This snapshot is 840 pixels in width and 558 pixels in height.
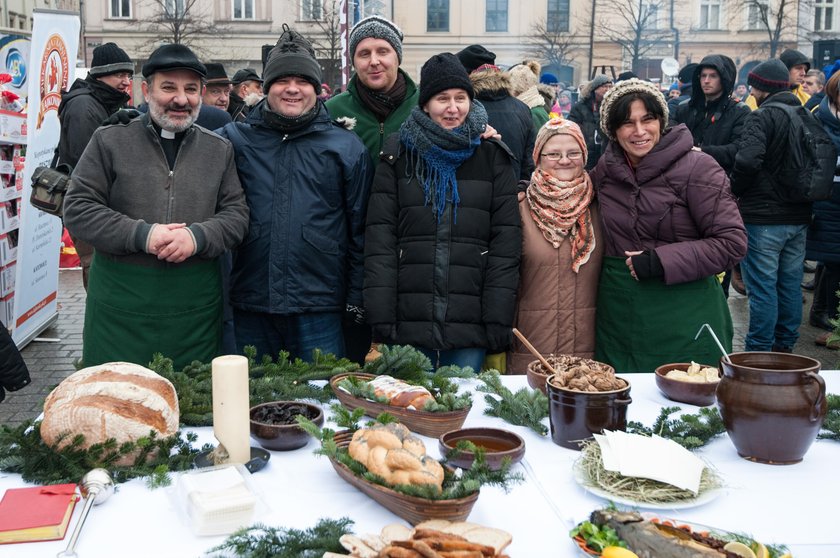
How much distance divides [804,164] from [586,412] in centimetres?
434

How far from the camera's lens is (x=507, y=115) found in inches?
178

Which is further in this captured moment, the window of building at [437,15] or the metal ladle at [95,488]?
the window of building at [437,15]

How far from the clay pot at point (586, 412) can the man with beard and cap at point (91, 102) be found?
3.99 metres

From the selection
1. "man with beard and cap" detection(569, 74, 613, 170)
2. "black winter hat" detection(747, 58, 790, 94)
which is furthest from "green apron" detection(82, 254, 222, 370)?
"man with beard and cap" detection(569, 74, 613, 170)

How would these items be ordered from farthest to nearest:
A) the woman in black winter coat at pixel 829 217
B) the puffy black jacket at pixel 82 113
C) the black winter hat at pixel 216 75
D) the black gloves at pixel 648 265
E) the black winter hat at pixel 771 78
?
the black winter hat at pixel 216 75
the woman in black winter coat at pixel 829 217
the black winter hat at pixel 771 78
the puffy black jacket at pixel 82 113
the black gloves at pixel 648 265

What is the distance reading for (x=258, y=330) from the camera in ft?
11.6

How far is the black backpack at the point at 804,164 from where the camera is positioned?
5.53 meters

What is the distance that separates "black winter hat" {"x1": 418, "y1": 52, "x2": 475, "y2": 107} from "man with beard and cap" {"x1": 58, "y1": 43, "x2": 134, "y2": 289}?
2677 millimetres

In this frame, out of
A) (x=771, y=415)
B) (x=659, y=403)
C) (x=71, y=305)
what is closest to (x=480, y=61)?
(x=659, y=403)

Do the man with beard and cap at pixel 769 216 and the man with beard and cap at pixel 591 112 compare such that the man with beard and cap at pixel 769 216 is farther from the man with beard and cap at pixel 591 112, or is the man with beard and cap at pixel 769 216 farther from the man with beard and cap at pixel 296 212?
the man with beard and cap at pixel 296 212

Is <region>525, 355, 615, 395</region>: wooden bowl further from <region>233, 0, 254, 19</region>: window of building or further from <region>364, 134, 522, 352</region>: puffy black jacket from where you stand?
<region>233, 0, 254, 19</region>: window of building

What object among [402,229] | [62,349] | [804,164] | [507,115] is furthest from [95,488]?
[804,164]

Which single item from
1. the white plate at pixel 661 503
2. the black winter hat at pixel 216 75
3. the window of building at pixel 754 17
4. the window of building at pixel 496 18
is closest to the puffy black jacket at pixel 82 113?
the black winter hat at pixel 216 75

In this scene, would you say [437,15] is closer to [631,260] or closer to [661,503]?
[631,260]
